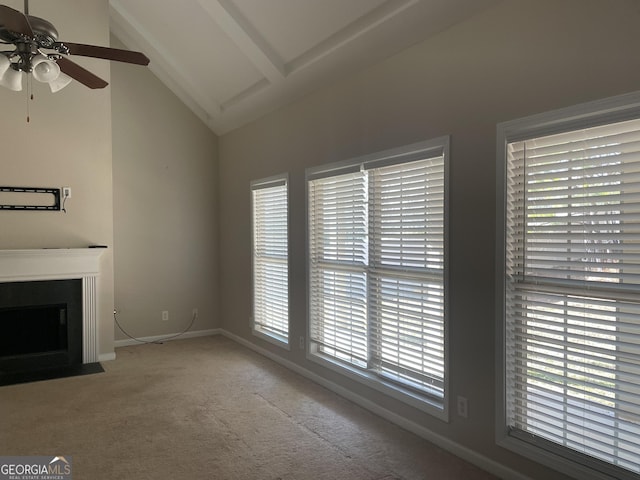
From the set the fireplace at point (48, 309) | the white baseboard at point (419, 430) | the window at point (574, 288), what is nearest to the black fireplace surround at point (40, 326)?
the fireplace at point (48, 309)

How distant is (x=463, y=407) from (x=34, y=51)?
10.1ft

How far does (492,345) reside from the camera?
8.32 ft

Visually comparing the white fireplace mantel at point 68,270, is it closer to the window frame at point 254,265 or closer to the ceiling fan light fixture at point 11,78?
the window frame at point 254,265

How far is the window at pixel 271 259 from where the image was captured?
4.66 meters

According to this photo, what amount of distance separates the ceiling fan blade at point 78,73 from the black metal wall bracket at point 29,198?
6.16 feet

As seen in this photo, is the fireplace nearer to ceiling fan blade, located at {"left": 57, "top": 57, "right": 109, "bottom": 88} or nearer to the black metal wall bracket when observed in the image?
the black metal wall bracket

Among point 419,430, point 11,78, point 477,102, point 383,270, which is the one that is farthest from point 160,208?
point 477,102

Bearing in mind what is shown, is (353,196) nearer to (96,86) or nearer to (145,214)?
(96,86)

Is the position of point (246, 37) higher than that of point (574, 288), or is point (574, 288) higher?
point (246, 37)

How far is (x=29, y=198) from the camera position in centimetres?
440

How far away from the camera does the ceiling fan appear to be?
2113 mm

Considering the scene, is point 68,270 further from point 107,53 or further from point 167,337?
point 107,53

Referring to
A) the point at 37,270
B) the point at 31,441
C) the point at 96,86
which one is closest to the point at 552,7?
the point at 96,86

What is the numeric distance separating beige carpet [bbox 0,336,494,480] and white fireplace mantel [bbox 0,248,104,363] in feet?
1.78
